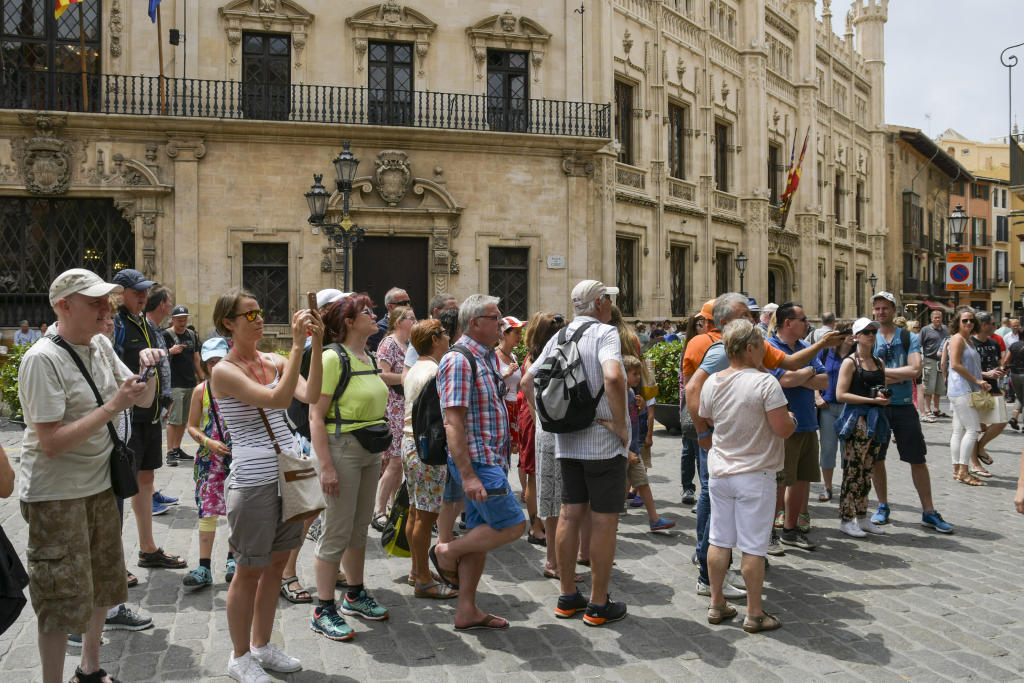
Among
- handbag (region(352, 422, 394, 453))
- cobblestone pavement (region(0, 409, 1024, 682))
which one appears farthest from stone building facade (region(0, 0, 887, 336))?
handbag (region(352, 422, 394, 453))

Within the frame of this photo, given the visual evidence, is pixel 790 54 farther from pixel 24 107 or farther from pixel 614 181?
pixel 24 107

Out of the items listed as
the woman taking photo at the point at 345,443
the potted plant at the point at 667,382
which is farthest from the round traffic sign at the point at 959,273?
the woman taking photo at the point at 345,443

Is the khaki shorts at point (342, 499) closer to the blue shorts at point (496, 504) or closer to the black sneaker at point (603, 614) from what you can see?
the blue shorts at point (496, 504)

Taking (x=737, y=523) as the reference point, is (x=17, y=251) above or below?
above

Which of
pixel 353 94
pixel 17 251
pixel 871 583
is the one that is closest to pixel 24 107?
pixel 17 251

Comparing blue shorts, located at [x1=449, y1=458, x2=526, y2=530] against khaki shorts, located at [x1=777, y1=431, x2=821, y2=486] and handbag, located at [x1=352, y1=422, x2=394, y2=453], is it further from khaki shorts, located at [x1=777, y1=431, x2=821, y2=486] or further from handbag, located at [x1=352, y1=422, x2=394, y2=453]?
khaki shorts, located at [x1=777, y1=431, x2=821, y2=486]

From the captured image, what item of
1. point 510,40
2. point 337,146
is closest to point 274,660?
point 337,146

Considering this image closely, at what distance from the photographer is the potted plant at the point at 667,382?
13008 millimetres

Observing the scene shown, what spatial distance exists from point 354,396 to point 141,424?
2.20m

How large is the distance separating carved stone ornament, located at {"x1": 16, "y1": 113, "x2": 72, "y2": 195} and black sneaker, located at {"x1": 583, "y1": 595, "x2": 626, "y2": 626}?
17.7 meters

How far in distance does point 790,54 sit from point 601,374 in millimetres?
32778

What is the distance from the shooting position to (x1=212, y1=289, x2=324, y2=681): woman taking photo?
4004 mm

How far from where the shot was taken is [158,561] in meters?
6.08

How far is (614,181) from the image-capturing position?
893 inches
